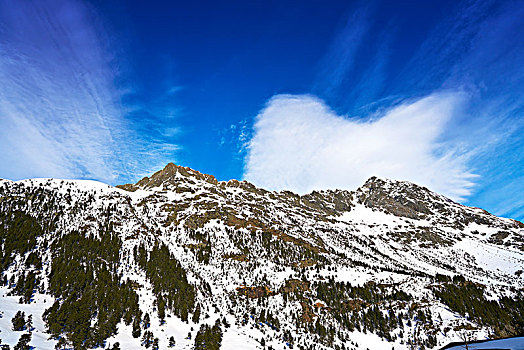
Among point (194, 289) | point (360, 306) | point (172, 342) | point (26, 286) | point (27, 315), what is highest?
point (194, 289)

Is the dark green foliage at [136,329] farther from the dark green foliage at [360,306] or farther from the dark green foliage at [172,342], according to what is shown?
the dark green foliage at [360,306]

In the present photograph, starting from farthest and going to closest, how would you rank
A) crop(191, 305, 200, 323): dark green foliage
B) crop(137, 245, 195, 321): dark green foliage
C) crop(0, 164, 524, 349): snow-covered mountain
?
1. crop(137, 245, 195, 321): dark green foliage
2. crop(191, 305, 200, 323): dark green foliage
3. crop(0, 164, 524, 349): snow-covered mountain

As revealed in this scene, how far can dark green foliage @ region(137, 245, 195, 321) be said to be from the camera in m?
59.6

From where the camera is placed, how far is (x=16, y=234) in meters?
69.4

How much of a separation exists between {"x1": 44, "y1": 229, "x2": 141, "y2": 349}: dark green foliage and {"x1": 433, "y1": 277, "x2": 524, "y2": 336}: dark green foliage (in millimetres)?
67231

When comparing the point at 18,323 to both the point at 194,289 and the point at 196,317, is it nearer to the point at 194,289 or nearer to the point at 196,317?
the point at 196,317

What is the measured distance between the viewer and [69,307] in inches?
1751

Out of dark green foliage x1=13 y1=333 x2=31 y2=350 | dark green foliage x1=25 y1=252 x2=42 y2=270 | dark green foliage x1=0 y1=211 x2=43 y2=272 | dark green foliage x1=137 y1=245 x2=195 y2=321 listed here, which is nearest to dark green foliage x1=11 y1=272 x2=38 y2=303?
dark green foliage x1=25 y1=252 x2=42 y2=270

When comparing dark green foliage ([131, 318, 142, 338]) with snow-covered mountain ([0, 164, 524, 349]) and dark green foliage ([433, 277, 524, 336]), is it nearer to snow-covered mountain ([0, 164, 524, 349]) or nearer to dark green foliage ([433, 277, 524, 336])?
snow-covered mountain ([0, 164, 524, 349])

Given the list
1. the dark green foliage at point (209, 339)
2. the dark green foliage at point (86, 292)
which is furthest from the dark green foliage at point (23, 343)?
the dark green foliage at point (209, 339)

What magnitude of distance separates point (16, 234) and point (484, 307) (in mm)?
114921

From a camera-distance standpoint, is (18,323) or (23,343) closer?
(23,343)

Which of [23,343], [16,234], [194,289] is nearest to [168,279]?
[194,289]

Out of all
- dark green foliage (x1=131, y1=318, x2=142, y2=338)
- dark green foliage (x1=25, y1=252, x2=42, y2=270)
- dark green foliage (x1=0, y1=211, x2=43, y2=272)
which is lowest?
dark green foliage (x1=131, y1=318, x2=142, y2=338)
